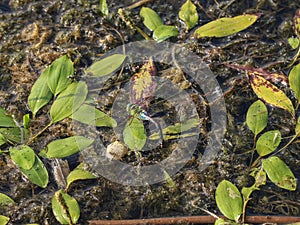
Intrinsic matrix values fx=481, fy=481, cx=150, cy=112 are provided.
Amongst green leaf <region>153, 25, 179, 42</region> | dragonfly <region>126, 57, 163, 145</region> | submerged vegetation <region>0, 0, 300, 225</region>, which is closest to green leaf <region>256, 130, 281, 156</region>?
submerged vegetation <region>0, 0, 300, 225</region>

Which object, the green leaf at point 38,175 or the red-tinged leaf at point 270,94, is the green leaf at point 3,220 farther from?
the red-tinged leaf at point 270,94

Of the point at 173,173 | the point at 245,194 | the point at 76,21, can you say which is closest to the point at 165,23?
the point at 76,21

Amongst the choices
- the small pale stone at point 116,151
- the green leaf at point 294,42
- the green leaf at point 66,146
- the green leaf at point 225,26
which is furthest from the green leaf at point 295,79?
the green leaf at point 66,146

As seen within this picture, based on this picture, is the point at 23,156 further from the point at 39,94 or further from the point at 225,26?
the point at 225,26

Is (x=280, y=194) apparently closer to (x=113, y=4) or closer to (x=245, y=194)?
(x=245, y=194)

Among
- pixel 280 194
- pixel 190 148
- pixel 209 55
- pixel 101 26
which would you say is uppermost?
pixel 101 26

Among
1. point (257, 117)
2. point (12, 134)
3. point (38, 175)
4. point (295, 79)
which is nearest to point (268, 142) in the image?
point (257, 117)
